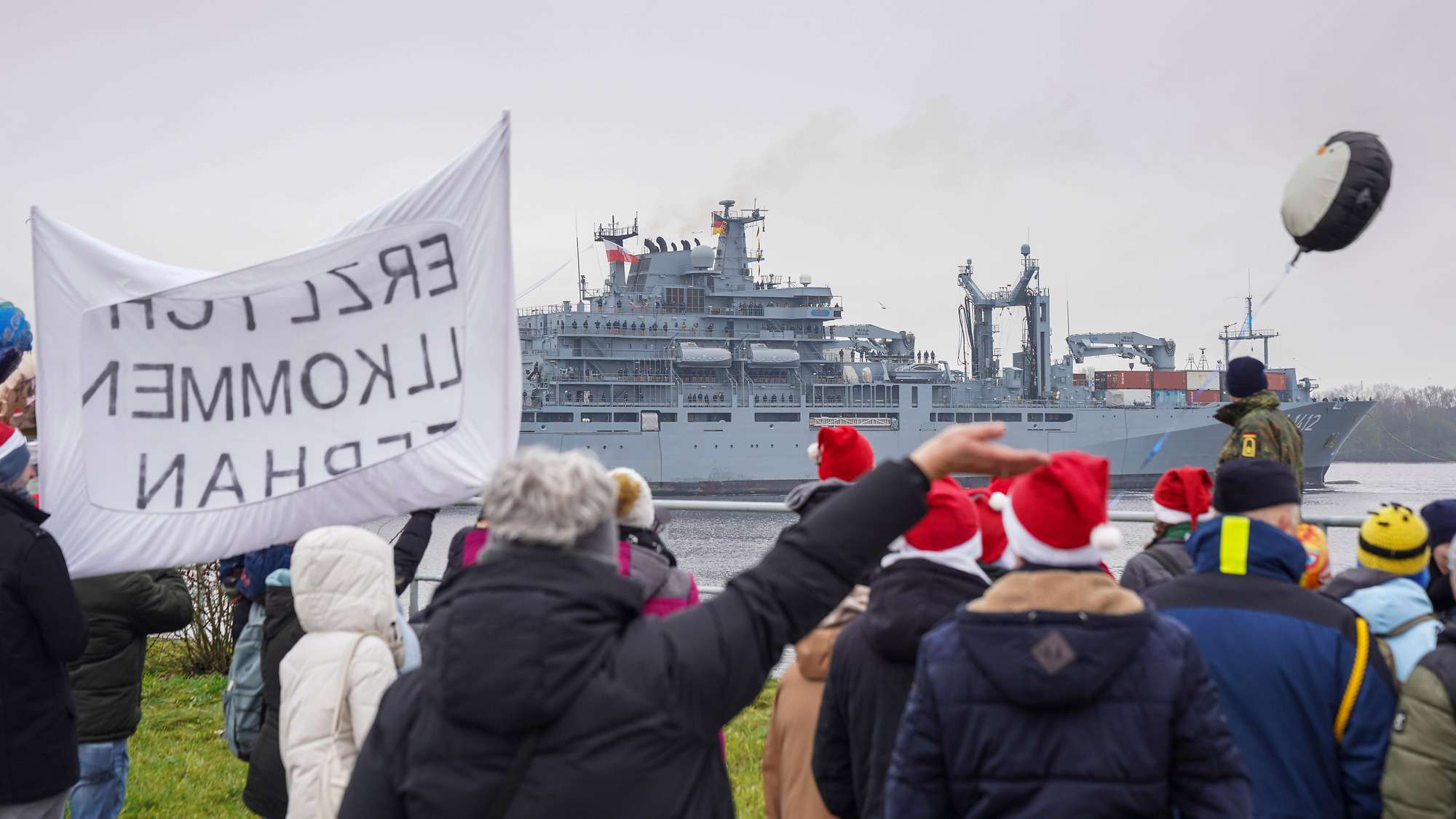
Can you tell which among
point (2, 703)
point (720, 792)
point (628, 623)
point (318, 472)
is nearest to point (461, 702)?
point (628, 623)

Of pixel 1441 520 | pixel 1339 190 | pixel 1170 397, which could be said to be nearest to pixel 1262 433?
pixel 1339 190

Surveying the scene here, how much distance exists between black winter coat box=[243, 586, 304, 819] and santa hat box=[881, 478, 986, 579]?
194 cm

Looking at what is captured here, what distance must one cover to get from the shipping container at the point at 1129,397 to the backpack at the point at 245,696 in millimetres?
57928

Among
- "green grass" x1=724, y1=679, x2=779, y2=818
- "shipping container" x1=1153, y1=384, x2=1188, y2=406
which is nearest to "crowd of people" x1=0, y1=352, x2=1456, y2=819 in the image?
"green grass" x1=724, y1=679, x2=779, y2=818

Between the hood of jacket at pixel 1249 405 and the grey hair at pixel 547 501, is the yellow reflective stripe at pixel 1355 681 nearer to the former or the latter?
the grey hair at pixel 547 501

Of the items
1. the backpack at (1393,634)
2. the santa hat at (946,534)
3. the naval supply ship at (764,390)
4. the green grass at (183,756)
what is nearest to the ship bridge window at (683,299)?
the naval supply ship at (764,390)

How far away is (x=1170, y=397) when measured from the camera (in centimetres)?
6091

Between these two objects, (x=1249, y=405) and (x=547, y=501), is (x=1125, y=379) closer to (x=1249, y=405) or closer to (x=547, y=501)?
(x=1249, y=405)

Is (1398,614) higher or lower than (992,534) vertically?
lower

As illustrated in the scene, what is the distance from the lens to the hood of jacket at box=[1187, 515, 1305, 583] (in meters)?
Answer: 2.78

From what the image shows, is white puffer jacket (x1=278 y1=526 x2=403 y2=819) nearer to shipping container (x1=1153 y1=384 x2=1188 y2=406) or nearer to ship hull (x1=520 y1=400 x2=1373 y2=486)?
ship hull (x1=520 y1=400 x2=1373 y2=486)

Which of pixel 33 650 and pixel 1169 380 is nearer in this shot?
pixel 33 650

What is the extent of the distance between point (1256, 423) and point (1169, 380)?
59.4m

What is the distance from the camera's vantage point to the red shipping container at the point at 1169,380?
60.4m
